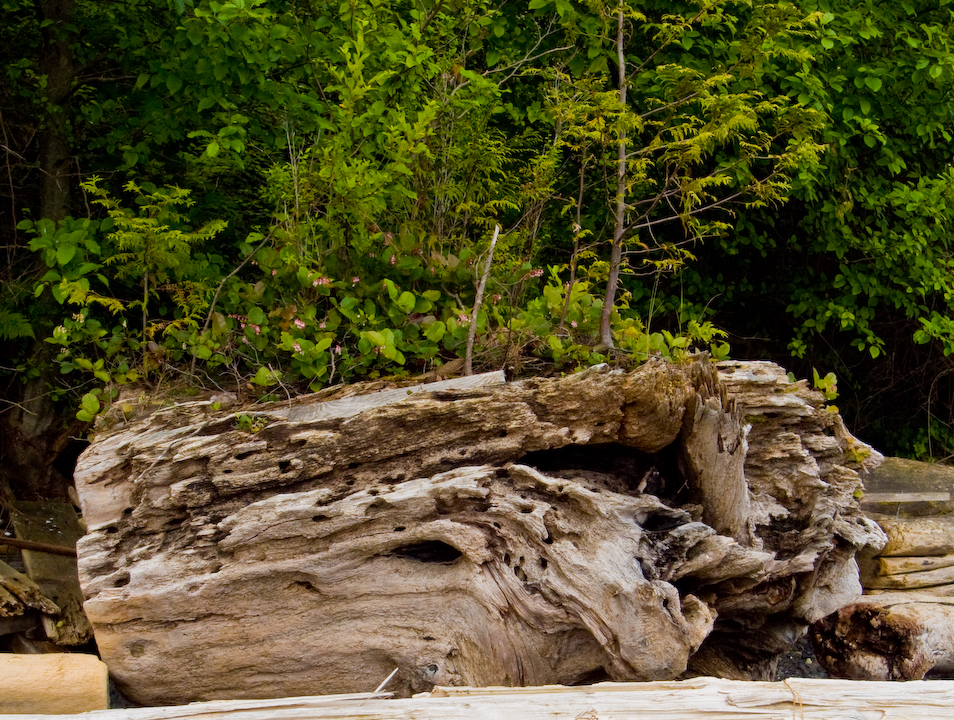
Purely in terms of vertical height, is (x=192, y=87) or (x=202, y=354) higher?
(x=192, y=87)

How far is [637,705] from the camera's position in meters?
3.37

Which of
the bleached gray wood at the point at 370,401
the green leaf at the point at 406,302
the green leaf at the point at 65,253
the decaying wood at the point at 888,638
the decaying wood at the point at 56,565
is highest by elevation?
the green leaf at the point at 65,253

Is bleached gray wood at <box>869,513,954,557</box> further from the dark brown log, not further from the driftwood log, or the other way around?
the dark brown log

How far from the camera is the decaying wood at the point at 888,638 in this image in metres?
5.12

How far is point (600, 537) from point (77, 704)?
108 inches

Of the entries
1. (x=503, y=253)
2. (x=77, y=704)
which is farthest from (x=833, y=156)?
(x=77, y=704)

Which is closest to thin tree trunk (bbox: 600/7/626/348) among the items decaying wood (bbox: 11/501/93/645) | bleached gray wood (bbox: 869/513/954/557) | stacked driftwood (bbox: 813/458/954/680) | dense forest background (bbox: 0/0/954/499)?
dense forest background (bbox: 0/0/954/499)

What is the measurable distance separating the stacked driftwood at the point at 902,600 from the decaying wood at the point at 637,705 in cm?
177

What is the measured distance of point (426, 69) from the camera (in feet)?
17.3

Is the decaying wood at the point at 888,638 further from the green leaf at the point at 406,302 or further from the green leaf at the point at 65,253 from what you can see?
the green leaf at the point at 65,253

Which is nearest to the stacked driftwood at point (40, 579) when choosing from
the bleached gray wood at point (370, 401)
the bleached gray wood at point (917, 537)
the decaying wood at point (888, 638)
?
the bleached gray wood at point (370, 401)

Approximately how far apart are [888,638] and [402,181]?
4.45 m

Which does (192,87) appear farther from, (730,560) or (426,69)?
(730,560)

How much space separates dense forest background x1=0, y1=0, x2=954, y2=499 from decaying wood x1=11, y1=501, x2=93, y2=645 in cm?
34
